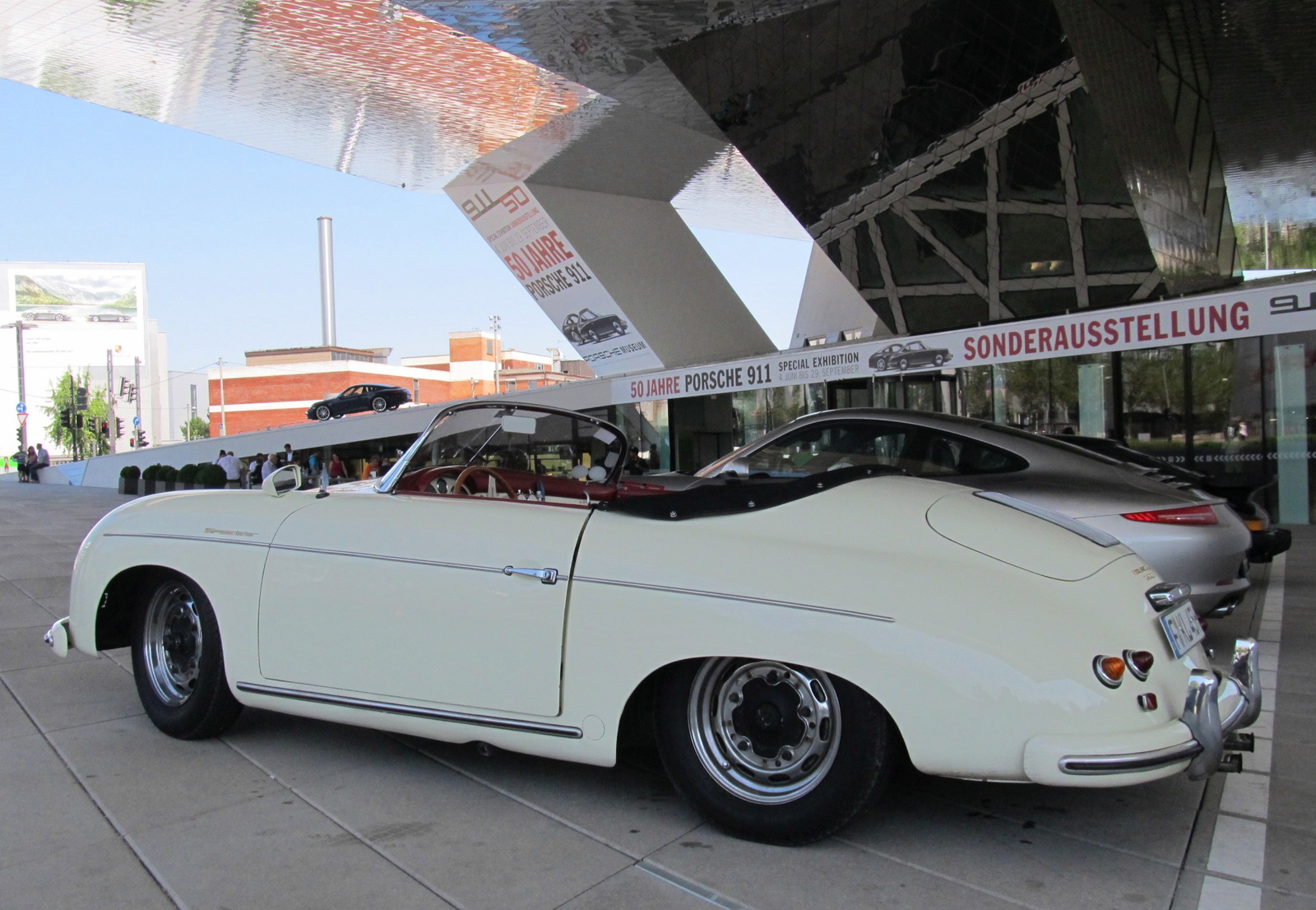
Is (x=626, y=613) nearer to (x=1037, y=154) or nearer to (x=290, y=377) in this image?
(x=1037, y=154)

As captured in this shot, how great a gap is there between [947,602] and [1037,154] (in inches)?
676

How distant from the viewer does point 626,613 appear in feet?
9.72

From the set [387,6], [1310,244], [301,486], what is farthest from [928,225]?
[1310,244]

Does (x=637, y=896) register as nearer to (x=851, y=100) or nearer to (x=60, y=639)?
(x=60, y=639)

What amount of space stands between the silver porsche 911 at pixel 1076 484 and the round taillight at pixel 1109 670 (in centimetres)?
224

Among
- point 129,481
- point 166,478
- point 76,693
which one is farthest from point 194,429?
point 76,693

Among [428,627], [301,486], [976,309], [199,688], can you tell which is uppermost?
[976,309]

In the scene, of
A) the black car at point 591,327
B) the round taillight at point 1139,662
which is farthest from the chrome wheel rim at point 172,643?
the black car at point 591,327

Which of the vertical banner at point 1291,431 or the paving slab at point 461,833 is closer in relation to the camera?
the paving slab at point 461,833

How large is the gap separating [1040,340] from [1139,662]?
48.7ft

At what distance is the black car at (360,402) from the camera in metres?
36.9

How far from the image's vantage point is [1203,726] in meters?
2.58

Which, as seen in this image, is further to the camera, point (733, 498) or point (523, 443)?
point (523, 443)

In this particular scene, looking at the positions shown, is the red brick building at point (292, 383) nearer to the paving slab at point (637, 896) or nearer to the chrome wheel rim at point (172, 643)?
the chrome wheel rim at point (172, 643)
